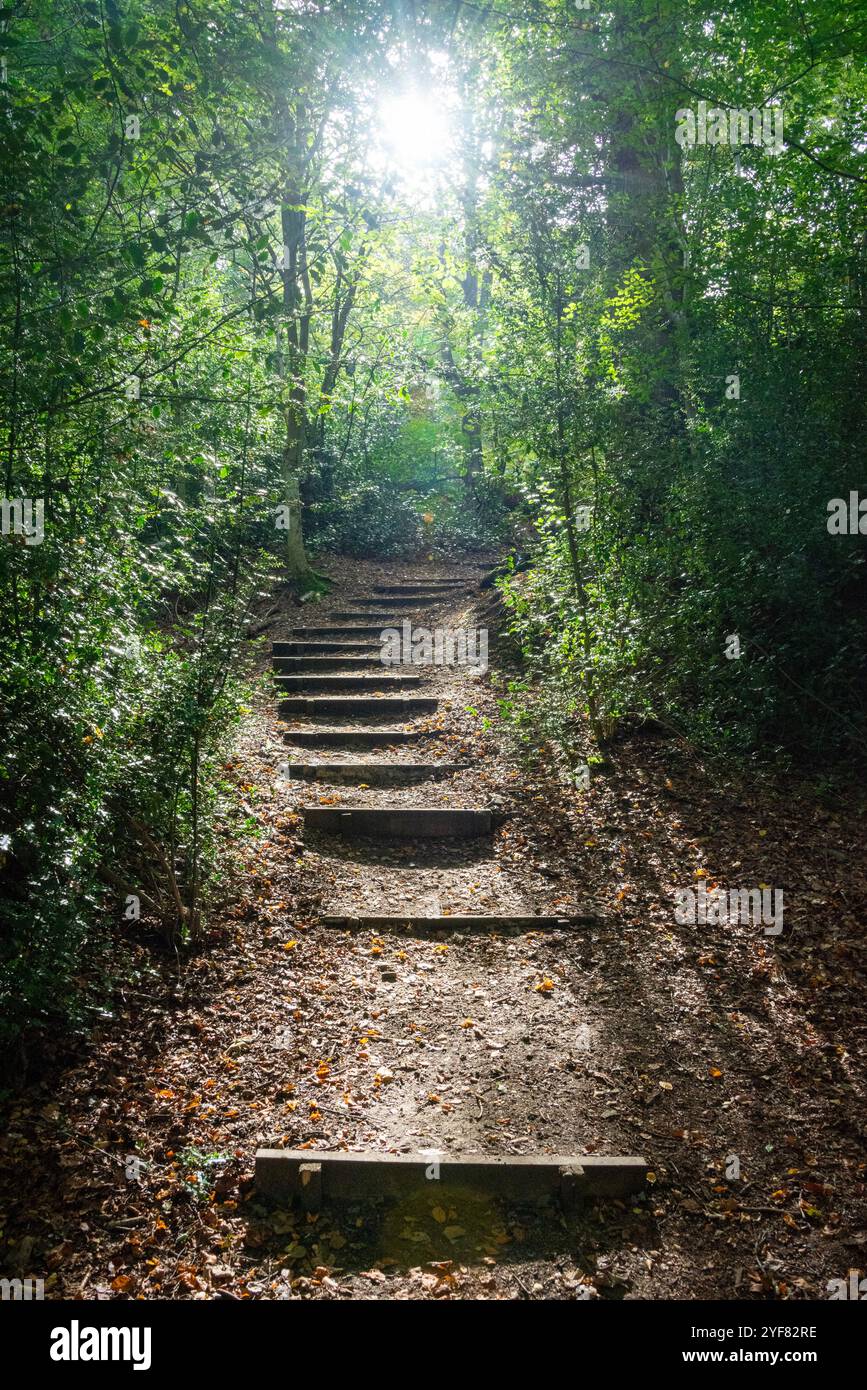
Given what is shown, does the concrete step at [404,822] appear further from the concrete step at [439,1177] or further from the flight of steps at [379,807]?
the concrete step at [439,1177]

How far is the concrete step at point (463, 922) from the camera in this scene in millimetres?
5094

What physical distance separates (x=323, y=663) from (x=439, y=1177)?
7725 mm

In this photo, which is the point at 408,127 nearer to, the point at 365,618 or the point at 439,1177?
the point at 439,1177

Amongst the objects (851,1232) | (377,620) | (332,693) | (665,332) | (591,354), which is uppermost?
(665,332)

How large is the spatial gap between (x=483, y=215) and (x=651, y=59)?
7.58 meters

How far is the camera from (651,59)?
6.14m

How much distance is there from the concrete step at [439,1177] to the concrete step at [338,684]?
6.70 m

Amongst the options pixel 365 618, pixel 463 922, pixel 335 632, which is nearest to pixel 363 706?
pixel 335 632

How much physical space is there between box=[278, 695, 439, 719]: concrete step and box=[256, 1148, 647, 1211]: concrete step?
6023 millimetres

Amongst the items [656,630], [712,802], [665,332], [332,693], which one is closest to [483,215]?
[665,332]

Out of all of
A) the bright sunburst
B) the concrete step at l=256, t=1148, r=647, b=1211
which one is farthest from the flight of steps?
the bright sunburst

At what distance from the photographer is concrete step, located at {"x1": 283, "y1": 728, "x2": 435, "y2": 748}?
319 inches

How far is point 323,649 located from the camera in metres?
10.7

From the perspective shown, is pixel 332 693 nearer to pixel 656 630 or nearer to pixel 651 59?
pixel 656 630
